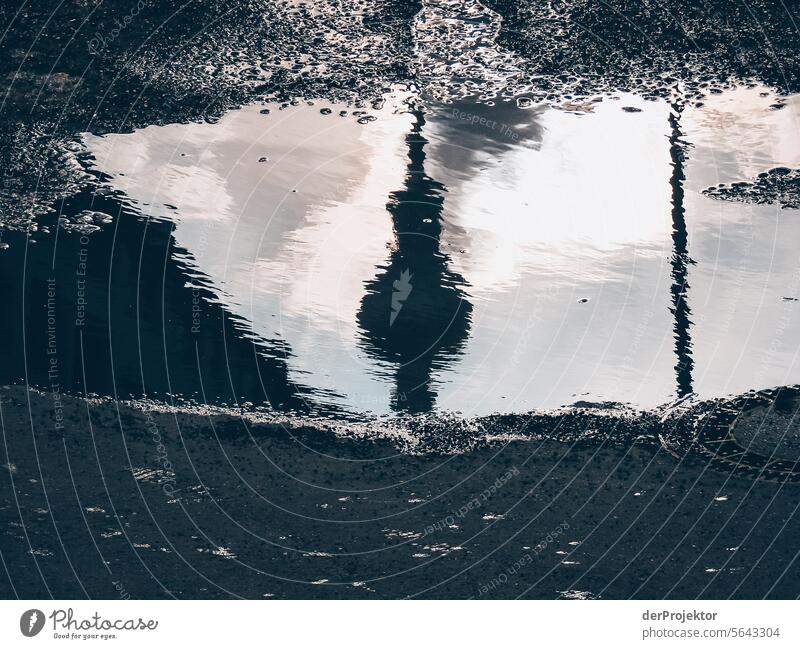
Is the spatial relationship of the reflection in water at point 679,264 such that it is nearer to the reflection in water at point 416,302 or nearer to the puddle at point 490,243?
the puddle at point 490,243

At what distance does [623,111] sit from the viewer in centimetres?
387

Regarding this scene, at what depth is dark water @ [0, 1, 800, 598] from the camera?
130 inches

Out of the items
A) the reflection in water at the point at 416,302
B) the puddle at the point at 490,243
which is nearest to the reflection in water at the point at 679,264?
the puddle at the point at 490,243

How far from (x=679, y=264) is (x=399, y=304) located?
118cm

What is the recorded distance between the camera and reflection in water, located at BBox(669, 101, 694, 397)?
11.8 ft

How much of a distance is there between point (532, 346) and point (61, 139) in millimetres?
2141

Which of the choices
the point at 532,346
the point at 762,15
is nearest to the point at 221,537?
the point at 532,346

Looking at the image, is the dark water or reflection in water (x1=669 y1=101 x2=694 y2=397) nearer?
the dark water

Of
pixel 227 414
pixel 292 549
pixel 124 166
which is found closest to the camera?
pixel 292 549

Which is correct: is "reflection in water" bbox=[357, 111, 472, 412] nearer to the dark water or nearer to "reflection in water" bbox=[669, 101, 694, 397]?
the dark water

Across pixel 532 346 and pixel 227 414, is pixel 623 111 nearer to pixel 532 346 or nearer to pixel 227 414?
pixel 532 346

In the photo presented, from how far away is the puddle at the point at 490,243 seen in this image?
359 centimetres

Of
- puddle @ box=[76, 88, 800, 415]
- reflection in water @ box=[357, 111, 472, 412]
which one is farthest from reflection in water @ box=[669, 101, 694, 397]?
reflection in water @ box=[357, 111, 472, 412]

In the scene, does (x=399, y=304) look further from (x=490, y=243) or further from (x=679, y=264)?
(x=679, y=264)
